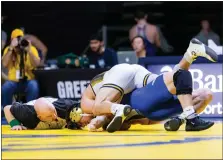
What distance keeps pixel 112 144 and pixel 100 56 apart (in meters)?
5.45

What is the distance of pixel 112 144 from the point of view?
4.70 meters

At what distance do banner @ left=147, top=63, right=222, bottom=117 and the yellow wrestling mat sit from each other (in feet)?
7.72

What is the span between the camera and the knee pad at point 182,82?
5586 mm

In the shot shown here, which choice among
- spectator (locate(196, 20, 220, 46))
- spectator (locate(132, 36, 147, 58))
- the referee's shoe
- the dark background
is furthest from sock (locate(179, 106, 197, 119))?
the dark background

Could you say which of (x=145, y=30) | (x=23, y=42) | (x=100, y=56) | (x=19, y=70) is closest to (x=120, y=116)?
(x=23, y=42)

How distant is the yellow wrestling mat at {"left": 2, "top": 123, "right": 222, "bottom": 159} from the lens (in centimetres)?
404

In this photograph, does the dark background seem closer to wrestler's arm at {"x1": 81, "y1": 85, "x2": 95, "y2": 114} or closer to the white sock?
wrestler's arm at {"x1": 81, "y1": 85, "x2": 95, "y2": 114}

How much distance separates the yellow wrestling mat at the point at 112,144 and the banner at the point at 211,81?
92.6 inches

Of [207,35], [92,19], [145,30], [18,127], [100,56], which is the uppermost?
[92,19]

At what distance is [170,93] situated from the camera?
18.9 ft

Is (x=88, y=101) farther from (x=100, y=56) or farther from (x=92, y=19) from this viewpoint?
(x=92, y=19)

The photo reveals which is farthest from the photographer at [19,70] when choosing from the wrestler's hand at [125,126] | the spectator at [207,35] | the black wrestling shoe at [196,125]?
the black wrestling shoe at [196,125]

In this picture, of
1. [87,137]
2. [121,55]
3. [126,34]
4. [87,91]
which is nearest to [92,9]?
[126,34]

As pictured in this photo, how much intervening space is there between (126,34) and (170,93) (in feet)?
20.9
